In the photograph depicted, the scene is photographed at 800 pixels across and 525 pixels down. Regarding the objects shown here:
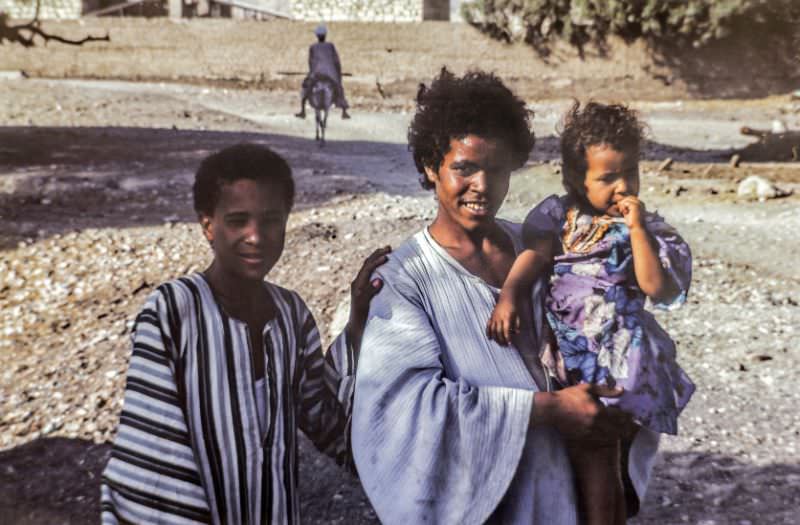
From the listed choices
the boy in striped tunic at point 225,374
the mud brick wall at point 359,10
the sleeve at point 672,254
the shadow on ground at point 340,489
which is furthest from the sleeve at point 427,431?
the mud brick wall at point 359,10

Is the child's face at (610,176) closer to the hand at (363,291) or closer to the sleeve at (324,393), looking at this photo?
the hand at (363,291)

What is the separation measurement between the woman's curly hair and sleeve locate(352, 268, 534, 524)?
31 cm

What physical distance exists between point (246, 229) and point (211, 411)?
1.06 feet

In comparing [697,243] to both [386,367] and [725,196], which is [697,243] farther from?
Answer: [386,367]

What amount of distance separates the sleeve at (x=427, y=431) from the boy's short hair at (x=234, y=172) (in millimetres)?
351

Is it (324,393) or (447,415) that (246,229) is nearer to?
(324,393)

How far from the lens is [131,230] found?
15.5ft

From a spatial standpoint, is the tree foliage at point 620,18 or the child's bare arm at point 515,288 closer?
the child's bare arm at point 515,288

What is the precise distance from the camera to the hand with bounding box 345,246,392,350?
1.45 meters

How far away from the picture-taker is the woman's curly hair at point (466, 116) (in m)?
1.47

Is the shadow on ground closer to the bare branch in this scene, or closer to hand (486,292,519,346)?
hand (486,292,519,346)

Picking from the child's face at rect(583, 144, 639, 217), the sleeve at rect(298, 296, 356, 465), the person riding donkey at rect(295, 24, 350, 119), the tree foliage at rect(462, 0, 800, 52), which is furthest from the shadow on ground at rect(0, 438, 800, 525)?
the tree foliage at rect(462, 0, 800, 52)

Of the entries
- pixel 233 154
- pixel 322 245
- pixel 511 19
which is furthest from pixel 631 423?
pixel 511 19

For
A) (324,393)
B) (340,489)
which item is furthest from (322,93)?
(324,393)
